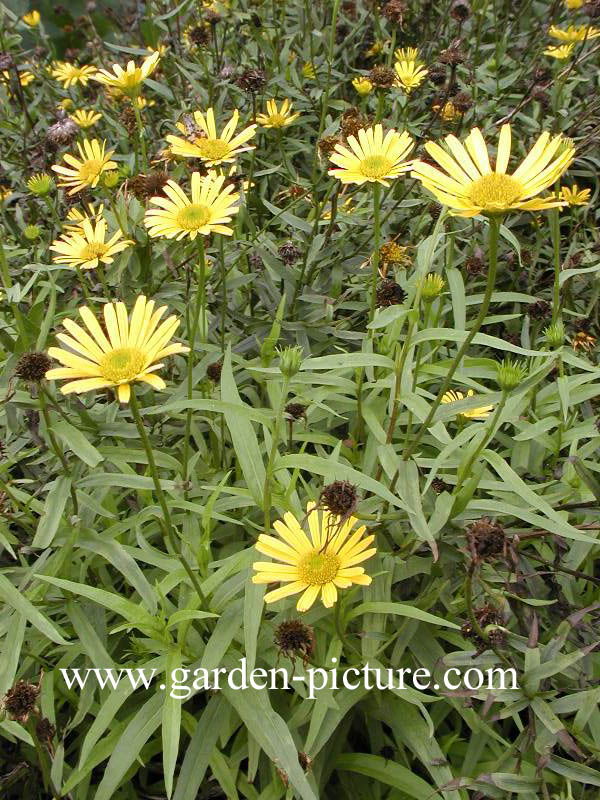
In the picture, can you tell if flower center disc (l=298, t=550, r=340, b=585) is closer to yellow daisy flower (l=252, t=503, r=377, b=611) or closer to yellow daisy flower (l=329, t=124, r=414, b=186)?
yellow daisy flower (l=252, t=503, r=377, b=611)

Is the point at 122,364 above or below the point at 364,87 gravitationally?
below

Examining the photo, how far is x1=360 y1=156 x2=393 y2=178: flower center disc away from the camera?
1336 millimetres

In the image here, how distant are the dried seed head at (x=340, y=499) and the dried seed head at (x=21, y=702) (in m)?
0.48

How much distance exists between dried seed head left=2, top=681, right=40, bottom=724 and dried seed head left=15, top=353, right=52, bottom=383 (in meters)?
0.45

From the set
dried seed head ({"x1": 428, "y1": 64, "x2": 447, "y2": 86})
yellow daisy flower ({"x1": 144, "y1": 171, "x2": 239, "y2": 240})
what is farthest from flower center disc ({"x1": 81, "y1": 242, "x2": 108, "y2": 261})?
dried seed head ({"x1": 428, "y1": 64, "x2": 447, "y2": 86})

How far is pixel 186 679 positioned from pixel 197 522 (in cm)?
31

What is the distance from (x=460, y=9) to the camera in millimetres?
2291

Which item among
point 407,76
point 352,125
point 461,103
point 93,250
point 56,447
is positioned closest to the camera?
point 56,447

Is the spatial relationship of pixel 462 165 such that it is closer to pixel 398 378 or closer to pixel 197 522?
pixel 398 378

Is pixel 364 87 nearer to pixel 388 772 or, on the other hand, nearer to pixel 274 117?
pixel 274 117

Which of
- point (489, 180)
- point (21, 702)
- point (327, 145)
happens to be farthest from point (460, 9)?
point (21, 702)

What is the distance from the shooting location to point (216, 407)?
1234 millimetres

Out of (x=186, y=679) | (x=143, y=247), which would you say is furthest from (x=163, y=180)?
(x=186, y=679)

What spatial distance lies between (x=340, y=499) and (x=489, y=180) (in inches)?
19.3
